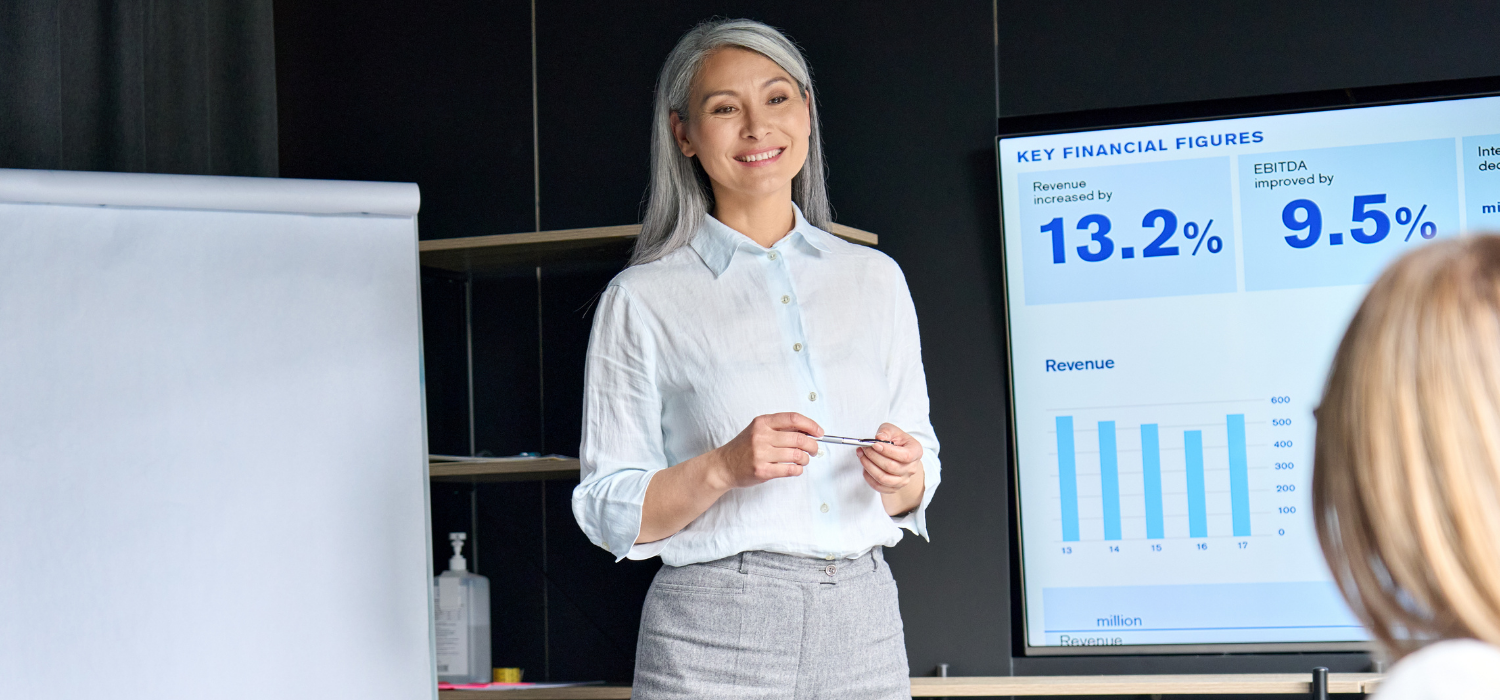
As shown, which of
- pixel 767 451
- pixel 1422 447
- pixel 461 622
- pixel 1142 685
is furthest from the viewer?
pixel 461 622

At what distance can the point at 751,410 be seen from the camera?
5.09 ft

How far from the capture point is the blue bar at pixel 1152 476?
7.23ft

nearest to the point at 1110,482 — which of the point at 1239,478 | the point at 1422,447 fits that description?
the point at 1239,478

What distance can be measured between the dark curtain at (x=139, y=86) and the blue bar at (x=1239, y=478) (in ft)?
6.62

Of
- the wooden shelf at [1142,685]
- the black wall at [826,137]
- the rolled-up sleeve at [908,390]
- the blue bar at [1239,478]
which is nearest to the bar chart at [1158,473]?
the blue bar at [1239,478]

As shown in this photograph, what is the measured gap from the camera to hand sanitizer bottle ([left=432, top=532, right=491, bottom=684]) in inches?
93.5

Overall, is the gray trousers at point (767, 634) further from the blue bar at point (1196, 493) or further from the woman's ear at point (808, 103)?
the blue bar at point (1196, 493)

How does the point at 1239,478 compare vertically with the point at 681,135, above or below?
below

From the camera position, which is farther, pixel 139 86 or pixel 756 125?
pixel 139 86

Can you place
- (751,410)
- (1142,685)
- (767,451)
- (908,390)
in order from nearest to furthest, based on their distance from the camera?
(767,451) < (751,410) < (908,390) < (1142,685)

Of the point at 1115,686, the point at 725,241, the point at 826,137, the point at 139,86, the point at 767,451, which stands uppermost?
the point at 139,86

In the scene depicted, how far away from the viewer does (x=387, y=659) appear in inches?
71.6

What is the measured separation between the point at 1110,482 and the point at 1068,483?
0.07 metres

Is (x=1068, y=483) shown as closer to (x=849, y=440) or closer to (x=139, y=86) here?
(x=849, y=440)
